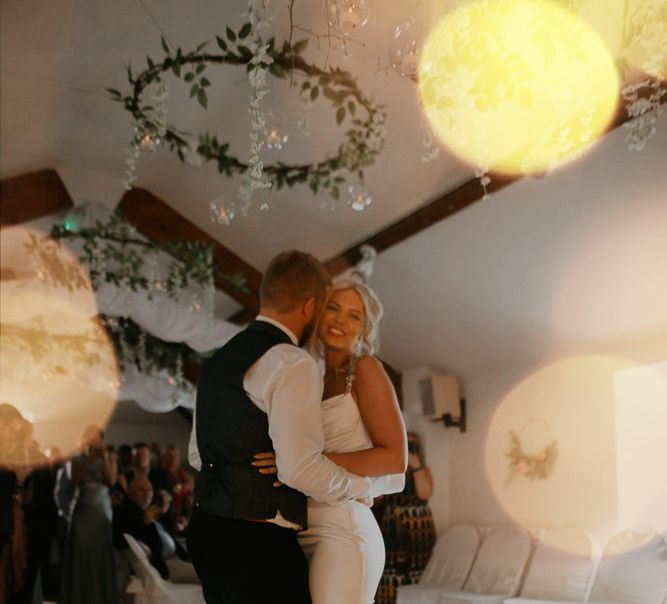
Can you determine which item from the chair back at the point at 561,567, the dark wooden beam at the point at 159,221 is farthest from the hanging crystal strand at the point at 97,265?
the chair back at the point at 561,567

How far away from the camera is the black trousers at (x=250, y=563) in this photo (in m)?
1.77

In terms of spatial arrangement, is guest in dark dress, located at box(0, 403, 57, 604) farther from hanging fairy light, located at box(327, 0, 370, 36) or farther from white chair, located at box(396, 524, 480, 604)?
hanging fairy light, located at box(327, 0, 370, 36)

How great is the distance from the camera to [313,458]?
179 cm

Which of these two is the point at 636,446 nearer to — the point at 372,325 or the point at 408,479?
the point at 408,479

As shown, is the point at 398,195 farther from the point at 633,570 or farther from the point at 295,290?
the point at 295,290

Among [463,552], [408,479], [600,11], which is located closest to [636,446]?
[463,552]

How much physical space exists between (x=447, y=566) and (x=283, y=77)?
4564 mm

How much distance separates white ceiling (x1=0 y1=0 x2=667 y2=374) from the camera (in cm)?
420

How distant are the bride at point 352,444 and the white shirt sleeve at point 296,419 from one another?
3.4 inches

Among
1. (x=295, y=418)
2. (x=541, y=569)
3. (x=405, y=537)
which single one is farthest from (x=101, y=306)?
(x=295, y=418)

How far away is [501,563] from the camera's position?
20.2ft

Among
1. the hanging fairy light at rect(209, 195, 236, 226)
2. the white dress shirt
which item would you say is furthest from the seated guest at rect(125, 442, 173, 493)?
the white dress shirt

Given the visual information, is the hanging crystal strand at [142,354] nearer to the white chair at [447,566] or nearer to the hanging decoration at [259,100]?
the hanging decoration at [259,100]

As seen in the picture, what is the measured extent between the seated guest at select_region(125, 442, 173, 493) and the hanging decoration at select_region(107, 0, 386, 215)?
2946 mm
